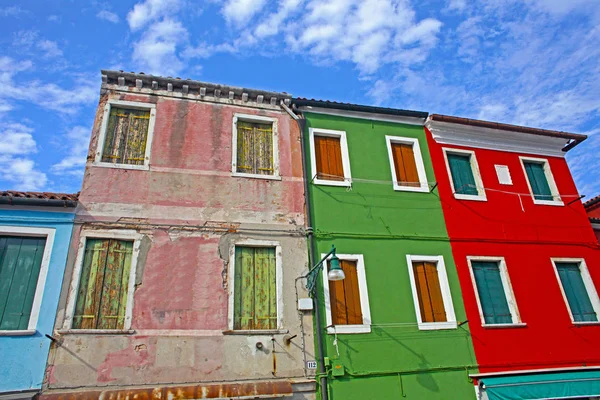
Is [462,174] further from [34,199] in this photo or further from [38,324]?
[38,324]

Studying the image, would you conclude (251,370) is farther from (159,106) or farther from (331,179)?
(159,106)

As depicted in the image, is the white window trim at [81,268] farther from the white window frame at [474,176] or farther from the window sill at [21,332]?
the white window frame at [474,176]

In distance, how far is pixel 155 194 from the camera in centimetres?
1079

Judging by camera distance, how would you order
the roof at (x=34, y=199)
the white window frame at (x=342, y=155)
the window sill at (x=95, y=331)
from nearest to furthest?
1. the window sill at (x=95, y=331)
2. the roof at (x=34, y=199)
3. the white window frame at (x=342, y=155)

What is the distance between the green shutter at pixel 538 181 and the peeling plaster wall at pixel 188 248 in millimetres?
7821

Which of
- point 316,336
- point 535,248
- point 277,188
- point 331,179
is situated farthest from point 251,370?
point 535,248

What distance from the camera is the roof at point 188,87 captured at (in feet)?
38.8

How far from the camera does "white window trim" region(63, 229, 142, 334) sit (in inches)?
363

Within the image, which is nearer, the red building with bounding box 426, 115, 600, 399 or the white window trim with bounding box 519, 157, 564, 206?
the red building with bounding box 426, 115, 600, 399

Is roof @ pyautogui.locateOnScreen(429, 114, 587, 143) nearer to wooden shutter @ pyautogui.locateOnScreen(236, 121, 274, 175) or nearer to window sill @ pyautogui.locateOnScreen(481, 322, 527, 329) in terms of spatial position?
wooden shutter @ pyautogui.locateOnScreen(236, 121, 274, 175)

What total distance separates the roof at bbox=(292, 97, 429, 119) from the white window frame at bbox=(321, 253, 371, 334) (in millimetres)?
4619

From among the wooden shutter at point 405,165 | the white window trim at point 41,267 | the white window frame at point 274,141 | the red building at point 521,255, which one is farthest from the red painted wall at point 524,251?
the white window trim at point 41,267

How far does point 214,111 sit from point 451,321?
27.8 feet

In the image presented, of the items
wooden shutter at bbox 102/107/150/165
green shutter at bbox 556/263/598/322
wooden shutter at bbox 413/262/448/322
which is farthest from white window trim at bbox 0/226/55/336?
green shutter at bbox 556/263/598/322
